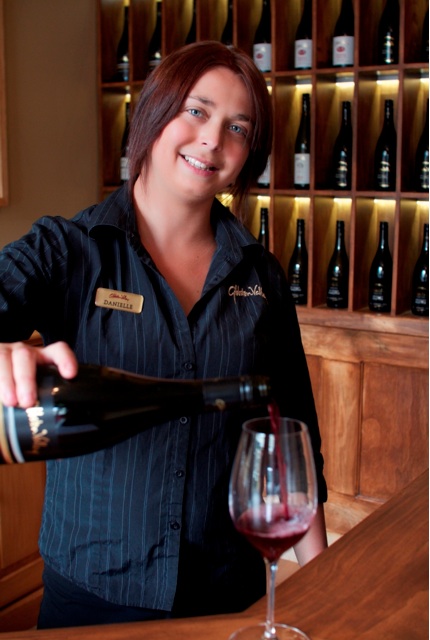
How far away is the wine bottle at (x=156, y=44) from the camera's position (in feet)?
12.6

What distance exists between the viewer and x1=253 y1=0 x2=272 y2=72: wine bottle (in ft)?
11.4

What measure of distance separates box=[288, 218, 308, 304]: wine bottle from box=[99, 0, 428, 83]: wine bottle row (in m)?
0.75

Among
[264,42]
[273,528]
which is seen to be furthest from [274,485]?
[264,42]

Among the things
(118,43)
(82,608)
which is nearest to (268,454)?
(82,608)

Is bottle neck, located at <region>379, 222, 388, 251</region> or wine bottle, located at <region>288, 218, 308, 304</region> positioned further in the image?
wine bottle, located at <region>288, 218, 308, 304</region>

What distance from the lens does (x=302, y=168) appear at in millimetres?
3475

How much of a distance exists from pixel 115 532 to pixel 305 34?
282 cm

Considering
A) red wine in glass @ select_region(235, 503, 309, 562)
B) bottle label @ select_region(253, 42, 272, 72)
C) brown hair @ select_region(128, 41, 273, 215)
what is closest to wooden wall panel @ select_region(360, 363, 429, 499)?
bottle label @ select_region(253, 42, 272, 72)

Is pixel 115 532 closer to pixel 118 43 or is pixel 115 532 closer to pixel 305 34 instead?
pixel 305 34

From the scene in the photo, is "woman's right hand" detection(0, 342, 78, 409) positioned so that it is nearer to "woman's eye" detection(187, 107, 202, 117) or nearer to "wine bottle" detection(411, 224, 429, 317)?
"woman's eye" detection(187, 107, 202, 117)

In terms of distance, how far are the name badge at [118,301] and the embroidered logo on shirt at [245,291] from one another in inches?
7.7

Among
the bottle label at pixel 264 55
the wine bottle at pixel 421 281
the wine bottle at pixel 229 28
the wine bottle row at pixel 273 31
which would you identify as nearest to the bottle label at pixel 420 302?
the wine bottle at pixel 421 281

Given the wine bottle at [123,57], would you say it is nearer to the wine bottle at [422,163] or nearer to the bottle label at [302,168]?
the bottle label at [302,168]

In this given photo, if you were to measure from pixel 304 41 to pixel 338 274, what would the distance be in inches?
41.1
